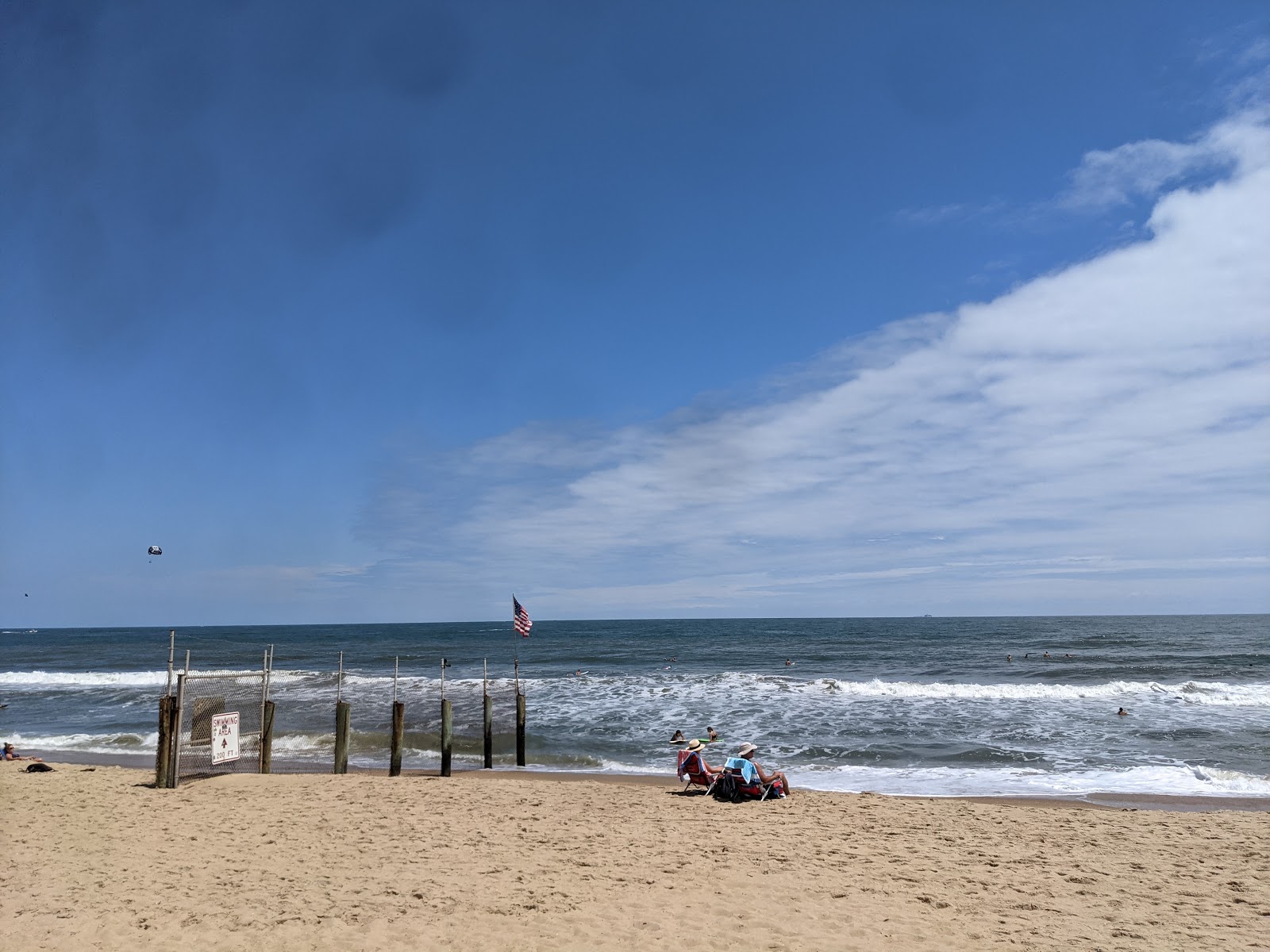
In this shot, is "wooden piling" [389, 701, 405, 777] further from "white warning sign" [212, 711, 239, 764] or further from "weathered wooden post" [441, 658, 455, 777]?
"white warning sign" [212, 711, 239, 764]

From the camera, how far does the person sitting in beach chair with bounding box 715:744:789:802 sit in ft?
43.9

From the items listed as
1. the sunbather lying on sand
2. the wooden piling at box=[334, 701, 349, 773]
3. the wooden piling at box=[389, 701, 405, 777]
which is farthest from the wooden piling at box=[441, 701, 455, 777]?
the sunbather lying on sand

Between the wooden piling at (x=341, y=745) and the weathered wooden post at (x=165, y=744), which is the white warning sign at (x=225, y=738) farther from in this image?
the wooden piling at (x=341, y=745)

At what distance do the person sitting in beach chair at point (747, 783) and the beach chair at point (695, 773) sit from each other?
1.59 ft

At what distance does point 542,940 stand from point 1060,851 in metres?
6.85

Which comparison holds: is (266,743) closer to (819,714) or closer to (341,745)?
(341,745)

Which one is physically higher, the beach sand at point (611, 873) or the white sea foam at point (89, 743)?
the beach sand at point (611, 873)

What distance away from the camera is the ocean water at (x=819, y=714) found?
17.2 metres

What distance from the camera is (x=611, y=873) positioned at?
9023 mm

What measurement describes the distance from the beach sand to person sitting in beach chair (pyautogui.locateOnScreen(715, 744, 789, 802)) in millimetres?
393

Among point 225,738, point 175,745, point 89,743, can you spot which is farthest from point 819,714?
point 89,743

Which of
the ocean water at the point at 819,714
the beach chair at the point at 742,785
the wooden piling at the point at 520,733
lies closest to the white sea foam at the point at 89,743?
the ocean water at the point at 819,714

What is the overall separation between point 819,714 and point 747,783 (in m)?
13.2

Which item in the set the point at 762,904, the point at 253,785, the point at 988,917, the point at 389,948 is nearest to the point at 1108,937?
the point at 988,917
